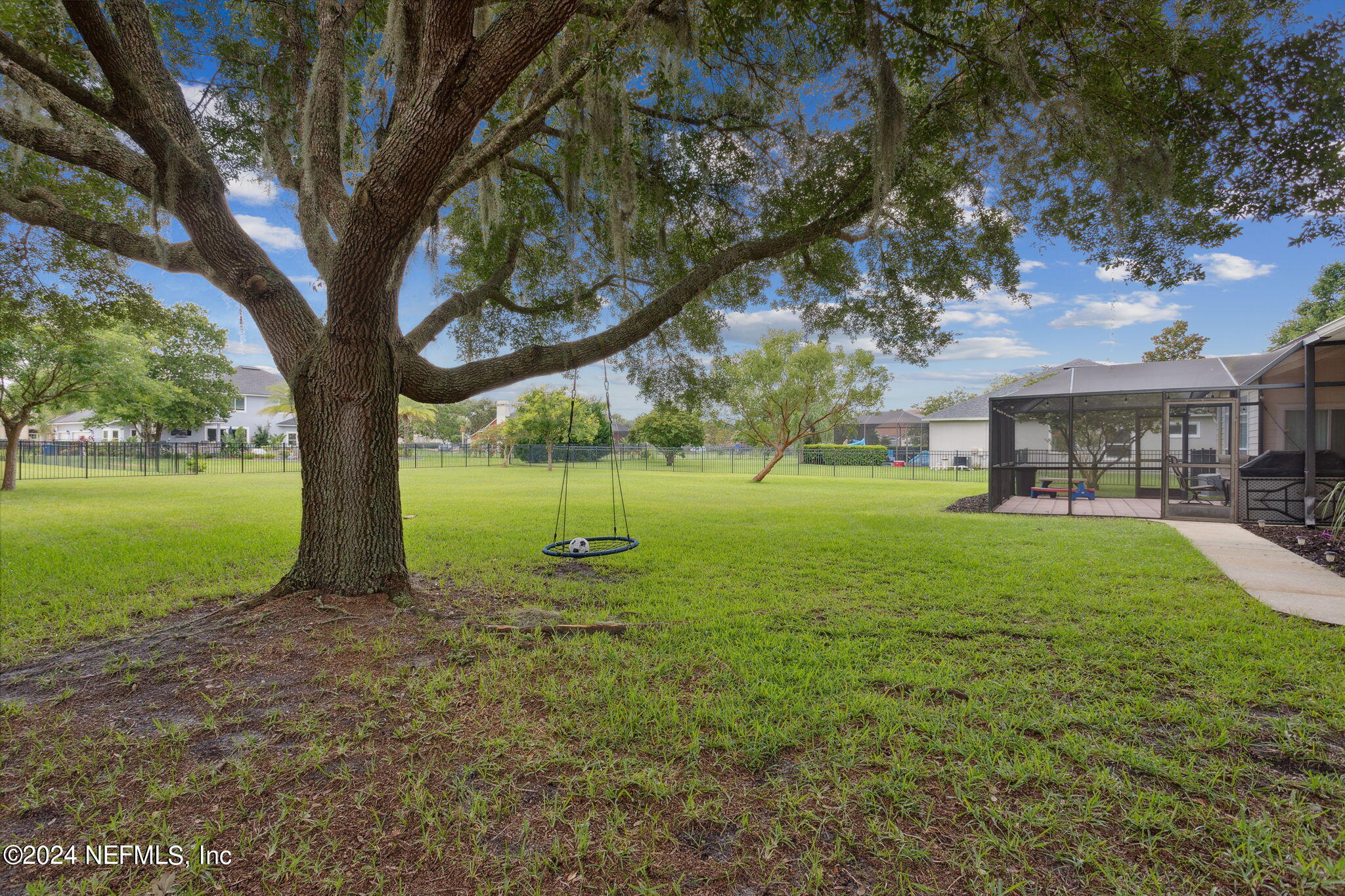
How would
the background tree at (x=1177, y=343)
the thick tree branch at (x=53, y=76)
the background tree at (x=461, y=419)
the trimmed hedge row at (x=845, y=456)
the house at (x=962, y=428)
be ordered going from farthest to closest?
1. the background tree at (x=461, y=419)
2. the trimmed hedge row at (x=845, y=456)
3. the house at (x=962, y=428)
4. the background tree at (x=1177, y=343)
5. the thick tree branch at (x=53, y=76)

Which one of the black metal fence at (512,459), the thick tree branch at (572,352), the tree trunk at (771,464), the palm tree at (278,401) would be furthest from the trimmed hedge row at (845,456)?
the palm tree at (278,401)

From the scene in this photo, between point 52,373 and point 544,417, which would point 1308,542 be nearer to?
point 52,373

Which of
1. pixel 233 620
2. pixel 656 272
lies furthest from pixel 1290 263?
pixel 233 620

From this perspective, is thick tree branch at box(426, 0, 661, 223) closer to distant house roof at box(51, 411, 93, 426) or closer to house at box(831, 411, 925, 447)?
house at box(831, 411, 925, 447)

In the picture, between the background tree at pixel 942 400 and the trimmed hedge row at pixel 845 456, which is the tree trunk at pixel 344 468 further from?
the background tree at pixel 942 400

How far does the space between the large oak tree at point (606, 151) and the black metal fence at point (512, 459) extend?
1389 cm

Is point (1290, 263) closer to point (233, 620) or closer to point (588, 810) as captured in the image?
point (588, 810)

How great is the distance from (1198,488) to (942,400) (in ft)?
93.9

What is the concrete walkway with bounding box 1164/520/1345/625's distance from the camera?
3840 mm

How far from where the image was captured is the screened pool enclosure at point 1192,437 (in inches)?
303

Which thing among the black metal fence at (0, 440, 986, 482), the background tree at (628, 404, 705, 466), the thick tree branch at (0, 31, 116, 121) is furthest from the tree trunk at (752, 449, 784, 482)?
the thick tree branch at (0, 31, 116, 121)

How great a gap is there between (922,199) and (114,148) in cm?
638

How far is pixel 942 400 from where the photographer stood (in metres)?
36.6

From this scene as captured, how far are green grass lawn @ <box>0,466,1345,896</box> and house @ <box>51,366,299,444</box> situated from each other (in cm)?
3366
